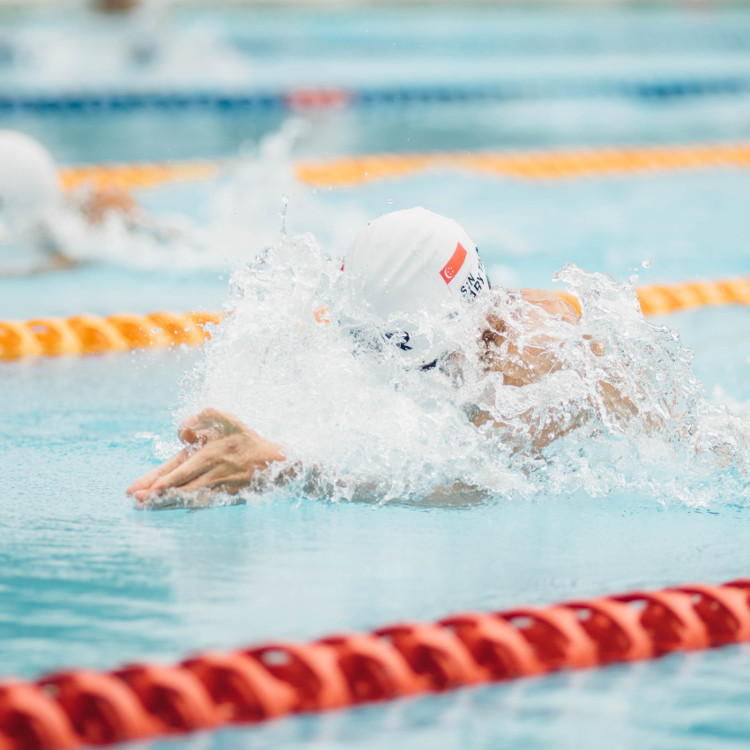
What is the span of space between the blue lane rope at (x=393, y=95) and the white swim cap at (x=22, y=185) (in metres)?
4.42

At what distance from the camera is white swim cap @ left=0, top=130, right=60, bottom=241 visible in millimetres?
5258

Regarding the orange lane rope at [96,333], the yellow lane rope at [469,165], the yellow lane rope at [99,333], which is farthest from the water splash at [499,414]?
the yellow lane rope at [469,165]

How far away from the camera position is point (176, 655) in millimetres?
1928

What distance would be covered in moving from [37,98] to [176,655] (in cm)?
844

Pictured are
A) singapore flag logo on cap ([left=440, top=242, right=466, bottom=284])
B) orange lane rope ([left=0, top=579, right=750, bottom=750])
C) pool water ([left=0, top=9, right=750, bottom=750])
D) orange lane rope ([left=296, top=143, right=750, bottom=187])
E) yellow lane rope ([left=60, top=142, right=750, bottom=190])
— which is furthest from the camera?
orange lane rope ([left=296, top=143, right=750, bottom=187])

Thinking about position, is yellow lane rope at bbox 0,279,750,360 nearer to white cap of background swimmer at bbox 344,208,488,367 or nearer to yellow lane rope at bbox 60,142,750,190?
white cap of background swimmer at bbox 344,208,488,367

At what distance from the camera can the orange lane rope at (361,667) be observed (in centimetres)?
169

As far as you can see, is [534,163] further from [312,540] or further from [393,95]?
[312,540]

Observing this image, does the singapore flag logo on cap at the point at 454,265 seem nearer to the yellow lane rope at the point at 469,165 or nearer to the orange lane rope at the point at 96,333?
the orange lane rope at the point at 96,333

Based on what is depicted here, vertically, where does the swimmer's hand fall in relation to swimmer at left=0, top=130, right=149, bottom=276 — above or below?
below

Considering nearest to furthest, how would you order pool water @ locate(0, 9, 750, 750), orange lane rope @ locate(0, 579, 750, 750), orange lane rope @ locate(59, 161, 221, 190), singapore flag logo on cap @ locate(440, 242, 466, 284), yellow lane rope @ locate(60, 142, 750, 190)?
orange lane rope @ locate(0, 579, 750, 750)
pool water @ locate(0, 9, 750, 750)
singapore flag logo on cap @ locate(440, 242, 466, 284)
orange lane rope @ locate(59, 161, 221, 190)
yellow lane rope @ locate(60, 142, 750, 190)

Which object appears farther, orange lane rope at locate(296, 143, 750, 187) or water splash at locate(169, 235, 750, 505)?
orange lane rope at locate(296, 143, 750, 187)

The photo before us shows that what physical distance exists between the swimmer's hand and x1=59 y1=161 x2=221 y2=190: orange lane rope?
5215 mm

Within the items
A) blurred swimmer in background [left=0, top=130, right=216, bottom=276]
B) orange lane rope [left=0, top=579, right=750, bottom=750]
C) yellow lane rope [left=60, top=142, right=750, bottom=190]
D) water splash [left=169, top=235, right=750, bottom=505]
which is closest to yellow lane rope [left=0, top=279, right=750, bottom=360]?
blurred swimmer in background [left=0, top=130, right=216, bottom=276]
